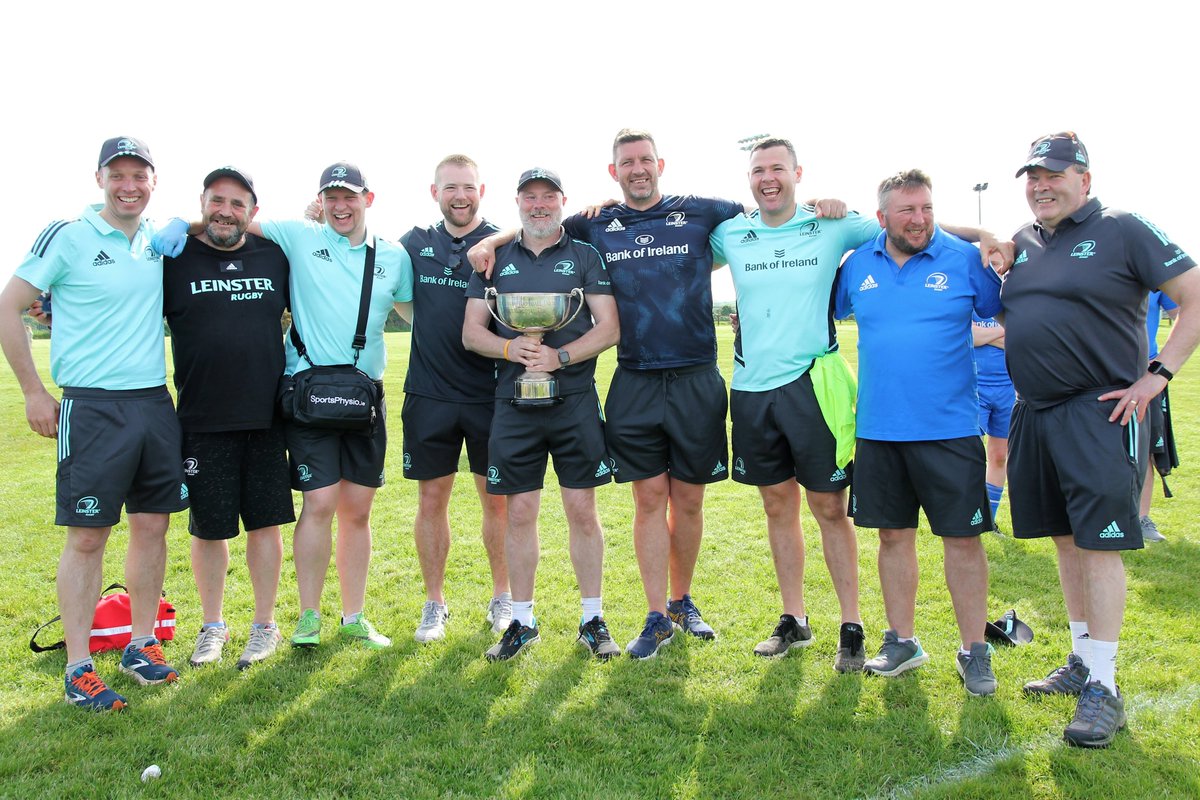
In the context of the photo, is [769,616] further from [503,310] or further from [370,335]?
[370,335]

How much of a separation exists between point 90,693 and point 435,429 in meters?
2.19

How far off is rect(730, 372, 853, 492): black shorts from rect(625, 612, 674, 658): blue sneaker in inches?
36.8

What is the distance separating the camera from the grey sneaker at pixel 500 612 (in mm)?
5277

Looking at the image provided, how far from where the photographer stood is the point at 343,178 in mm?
4891

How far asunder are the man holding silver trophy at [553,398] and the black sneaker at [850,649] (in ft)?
3.94

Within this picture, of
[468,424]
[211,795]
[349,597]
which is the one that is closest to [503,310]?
[468,424]

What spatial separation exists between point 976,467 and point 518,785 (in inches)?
103

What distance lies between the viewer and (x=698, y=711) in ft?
13.3

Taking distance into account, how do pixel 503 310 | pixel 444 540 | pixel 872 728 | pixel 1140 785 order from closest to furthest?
pixel 1140 785
pixel 872 728
pixel 503 310
pixel 444 540

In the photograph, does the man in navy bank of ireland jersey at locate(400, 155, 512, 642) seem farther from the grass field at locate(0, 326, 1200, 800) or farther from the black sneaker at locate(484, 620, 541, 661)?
the grass field at locate(0, 326, 1200, 800)

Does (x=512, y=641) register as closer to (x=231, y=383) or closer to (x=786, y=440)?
(x=786, y=440)

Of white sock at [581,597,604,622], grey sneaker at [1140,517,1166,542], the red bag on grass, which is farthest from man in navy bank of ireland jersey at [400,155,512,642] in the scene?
grey sneaker at [1140,517,1166,542]

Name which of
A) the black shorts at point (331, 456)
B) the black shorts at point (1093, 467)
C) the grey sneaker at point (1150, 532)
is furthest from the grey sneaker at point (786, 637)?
the grey sneaker at point (1150, 532)

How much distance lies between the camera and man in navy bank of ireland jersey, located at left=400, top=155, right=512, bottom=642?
17.0 feet
